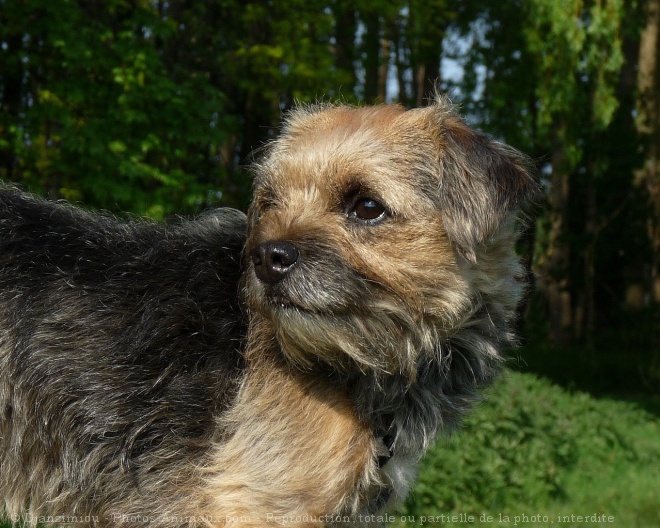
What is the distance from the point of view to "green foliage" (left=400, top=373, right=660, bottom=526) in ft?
20.4

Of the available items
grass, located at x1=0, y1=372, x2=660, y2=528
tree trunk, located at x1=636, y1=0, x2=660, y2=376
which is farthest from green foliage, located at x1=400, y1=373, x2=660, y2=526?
tree trunk, located at x1=636, y1=0, x2=660, y2=376

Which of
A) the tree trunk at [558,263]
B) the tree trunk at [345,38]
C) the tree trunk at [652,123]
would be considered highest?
the tree trunk at [345,38]

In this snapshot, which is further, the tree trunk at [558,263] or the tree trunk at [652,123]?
the tree trunk at [558,263]

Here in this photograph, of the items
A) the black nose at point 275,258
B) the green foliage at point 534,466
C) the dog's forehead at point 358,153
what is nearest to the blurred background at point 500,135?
the green foliage at point 534,466

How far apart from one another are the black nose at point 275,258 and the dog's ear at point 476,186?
65 cm

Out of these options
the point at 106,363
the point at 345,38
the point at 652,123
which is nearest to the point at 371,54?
the point at 345,38

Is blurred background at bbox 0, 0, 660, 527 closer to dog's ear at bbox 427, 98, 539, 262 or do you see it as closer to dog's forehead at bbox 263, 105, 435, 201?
dog's forehead at bbox 263, 105, 435, 201

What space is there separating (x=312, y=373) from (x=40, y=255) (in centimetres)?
136

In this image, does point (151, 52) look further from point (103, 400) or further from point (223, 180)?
point (103, 400)

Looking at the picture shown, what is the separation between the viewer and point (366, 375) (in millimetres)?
3393

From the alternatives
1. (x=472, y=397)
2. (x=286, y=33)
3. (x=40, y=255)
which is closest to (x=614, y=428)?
(x=472, y=397)

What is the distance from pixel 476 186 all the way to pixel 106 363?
1721mm

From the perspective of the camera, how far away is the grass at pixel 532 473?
595 cm

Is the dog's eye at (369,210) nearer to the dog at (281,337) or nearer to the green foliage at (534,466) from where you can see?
the dog at (281,337)
